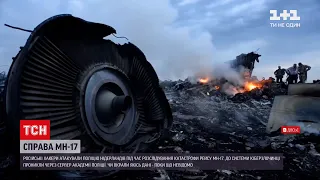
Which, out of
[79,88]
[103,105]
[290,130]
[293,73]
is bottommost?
[290,130]

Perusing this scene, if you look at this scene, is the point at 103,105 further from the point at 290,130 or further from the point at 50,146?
the point at 290,130

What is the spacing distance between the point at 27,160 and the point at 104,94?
3.78 ft

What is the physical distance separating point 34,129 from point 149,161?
1486mm

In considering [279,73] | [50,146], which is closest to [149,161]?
[50,146]

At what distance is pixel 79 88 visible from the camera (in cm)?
265

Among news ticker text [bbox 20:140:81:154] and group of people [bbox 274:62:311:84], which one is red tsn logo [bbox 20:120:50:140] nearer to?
news ticker text [bbox 20:140:81:154]

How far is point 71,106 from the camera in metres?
2.56

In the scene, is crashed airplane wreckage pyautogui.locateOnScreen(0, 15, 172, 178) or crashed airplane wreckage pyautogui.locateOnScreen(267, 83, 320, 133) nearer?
crashed airplane wreckage pyautogui.locateOnScreen(0, 15, 172, 178)

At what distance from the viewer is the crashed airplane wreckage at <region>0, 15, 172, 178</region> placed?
210 centimetres

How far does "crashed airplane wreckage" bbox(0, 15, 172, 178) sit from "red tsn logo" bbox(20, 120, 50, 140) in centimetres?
5

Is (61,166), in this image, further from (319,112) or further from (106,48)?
(319,112)

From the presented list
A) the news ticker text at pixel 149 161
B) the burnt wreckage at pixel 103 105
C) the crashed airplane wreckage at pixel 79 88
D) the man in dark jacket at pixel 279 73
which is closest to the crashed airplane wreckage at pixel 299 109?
the burnt wreckage at pixel 103 105

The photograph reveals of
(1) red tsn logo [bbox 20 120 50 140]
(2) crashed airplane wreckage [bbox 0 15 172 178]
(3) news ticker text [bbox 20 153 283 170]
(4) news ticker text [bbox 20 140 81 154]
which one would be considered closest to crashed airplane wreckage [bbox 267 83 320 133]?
(3) news ticker text [bbox 20 153 283 170]

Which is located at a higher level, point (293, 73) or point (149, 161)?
point (293, 73)
